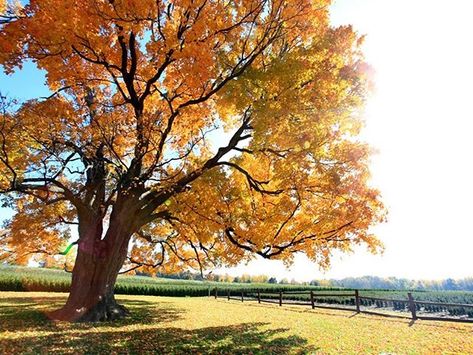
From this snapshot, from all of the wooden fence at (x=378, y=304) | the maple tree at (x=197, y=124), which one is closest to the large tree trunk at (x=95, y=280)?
the maple tree at (x=197, y=124)

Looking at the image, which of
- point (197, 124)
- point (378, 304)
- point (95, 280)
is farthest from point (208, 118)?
point (378, 304)

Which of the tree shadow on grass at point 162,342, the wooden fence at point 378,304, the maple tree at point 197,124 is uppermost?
the maple tree at point 197,124

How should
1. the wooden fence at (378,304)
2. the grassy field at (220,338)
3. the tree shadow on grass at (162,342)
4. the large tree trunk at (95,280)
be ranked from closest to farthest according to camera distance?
the tree shadow on grass at (162,342), the grassy field at (220,338), the large tree trunk at (95,280), the wooden fence at (378,304)

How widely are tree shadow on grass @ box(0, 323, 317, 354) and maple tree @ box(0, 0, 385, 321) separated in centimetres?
270

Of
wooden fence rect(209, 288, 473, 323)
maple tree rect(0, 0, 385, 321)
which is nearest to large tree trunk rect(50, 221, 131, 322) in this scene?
maple tree rect(0, 0, 385, 321)

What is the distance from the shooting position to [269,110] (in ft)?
25.0

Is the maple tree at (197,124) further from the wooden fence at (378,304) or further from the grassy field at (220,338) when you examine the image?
the wooden fence at (378,304)

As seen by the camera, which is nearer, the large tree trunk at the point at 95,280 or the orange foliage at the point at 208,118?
the orange foliage at the point at 208,118

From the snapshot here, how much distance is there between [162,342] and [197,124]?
7.32 m

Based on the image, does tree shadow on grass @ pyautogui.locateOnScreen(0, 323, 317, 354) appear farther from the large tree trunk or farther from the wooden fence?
the wooden fence

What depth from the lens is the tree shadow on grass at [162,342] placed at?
23.6 feet

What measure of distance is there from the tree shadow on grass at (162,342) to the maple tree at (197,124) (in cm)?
270

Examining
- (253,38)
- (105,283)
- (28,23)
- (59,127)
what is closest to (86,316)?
(105,283)

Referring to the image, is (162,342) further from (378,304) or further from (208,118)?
(378,304)
